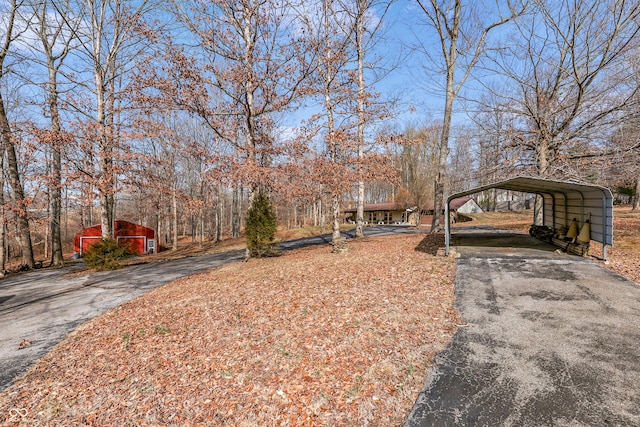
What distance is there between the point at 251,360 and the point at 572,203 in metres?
12.3

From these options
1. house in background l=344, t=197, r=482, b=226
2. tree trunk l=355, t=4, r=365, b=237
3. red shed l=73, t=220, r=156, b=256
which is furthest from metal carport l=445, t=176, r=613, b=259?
A: red shed l=73, t=220, r=156, b=256

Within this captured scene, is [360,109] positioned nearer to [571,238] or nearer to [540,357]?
[571,238]

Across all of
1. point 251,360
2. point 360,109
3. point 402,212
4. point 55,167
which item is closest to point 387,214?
point 402,212

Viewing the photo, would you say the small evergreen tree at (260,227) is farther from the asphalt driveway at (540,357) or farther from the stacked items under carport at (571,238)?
the stacked items under carport at (571,238)

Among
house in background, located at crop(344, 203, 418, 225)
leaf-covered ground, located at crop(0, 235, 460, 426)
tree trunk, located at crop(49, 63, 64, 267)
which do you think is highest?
tree trunk, located at crop(49, 63, 64, 267)

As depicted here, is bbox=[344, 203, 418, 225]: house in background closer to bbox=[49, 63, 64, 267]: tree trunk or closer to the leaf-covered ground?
the leaf-covered ground

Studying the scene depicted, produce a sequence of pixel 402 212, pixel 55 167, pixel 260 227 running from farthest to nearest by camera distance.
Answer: pixel 402 212, pixel 55 167, pixel 260 227

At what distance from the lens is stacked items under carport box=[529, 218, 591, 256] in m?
8.29

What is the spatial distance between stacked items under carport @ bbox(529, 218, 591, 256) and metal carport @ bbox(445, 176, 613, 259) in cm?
18

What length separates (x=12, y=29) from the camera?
13352 millimetres

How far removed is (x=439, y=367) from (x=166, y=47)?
39.1 feet

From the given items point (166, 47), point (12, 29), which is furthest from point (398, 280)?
point (12, 29)

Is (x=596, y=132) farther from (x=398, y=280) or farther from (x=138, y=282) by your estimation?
(x=138, y=282)

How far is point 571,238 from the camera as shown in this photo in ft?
29.9
